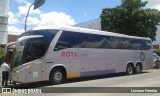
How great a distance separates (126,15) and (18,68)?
2755cm

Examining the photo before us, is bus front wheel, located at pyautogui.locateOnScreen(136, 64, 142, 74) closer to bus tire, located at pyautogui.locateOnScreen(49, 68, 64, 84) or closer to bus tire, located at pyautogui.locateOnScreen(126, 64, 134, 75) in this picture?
bus tire, located at pyautogui.locateOnScreen(126, 64, 134, 75)

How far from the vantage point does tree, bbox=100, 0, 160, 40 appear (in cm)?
4084

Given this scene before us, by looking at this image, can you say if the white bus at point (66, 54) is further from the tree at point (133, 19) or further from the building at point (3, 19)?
the building at point (3, 19)

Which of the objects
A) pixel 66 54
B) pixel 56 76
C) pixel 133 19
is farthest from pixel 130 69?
pixel 133 19

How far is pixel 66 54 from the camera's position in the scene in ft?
62.0

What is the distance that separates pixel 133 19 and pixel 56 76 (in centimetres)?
2480

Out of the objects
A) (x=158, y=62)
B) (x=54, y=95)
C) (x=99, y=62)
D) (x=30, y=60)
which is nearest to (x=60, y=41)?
(x=30, y=60)

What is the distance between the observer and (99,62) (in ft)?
70.7

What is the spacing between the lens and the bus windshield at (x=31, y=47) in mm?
16922

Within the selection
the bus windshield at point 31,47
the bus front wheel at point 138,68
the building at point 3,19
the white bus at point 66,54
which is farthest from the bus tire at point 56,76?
the building at point 3,19

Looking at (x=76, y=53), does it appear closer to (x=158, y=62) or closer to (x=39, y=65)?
(x=39, y=65)

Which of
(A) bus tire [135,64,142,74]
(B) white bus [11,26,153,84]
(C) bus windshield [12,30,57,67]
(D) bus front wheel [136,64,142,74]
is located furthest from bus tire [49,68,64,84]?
(D) bus front wheel [136,64,142,74]

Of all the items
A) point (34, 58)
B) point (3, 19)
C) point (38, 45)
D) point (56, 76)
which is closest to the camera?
point (34, 58)

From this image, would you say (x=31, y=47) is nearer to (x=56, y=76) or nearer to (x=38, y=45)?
(x=38, y=45)
